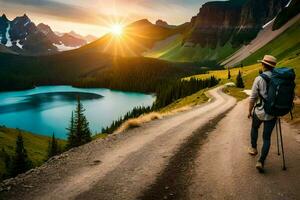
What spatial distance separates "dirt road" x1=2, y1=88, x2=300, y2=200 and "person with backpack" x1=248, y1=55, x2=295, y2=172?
1270mm

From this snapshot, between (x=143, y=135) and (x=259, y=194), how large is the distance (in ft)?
35.2

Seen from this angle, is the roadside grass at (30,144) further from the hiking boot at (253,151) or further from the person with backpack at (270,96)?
the person with backpack at (270,96)

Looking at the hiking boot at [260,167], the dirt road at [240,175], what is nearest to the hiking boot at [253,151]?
the dirt road at [240,175]

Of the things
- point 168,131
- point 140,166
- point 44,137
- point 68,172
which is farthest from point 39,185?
point 44,137

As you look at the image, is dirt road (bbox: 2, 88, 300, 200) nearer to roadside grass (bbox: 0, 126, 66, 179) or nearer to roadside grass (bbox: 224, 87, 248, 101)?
roadside grass (bbox: 224, 87, 248, 101)

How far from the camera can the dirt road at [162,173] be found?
411 inches

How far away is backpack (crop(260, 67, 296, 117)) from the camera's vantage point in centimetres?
1113

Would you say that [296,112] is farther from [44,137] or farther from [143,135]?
[44,137]

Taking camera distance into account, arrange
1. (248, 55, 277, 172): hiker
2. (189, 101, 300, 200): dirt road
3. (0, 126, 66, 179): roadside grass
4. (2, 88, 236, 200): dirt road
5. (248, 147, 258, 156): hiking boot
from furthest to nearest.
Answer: (0, 126, 66, 179): roadside grass, (248, 147, 258, 156): hiking boot, (248, 55, 277, 172): hiker, (2, 88, 236, 200): dirt road, (189, 101, 300, 200): dirt road

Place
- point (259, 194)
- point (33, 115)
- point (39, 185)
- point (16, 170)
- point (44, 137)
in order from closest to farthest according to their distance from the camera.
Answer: point (259, 194)
point (39, 185)
point (16, 170)
point (44, 137)
point (33, 115)

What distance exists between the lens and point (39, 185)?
452 inches

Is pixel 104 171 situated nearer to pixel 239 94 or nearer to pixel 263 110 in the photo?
pixel 263 110

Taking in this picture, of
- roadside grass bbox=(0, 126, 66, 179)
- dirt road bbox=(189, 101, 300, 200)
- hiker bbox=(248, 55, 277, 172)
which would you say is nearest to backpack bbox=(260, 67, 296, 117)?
hiker bbox=(248, 55, 277, 172)

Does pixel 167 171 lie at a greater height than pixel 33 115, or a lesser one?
greater
